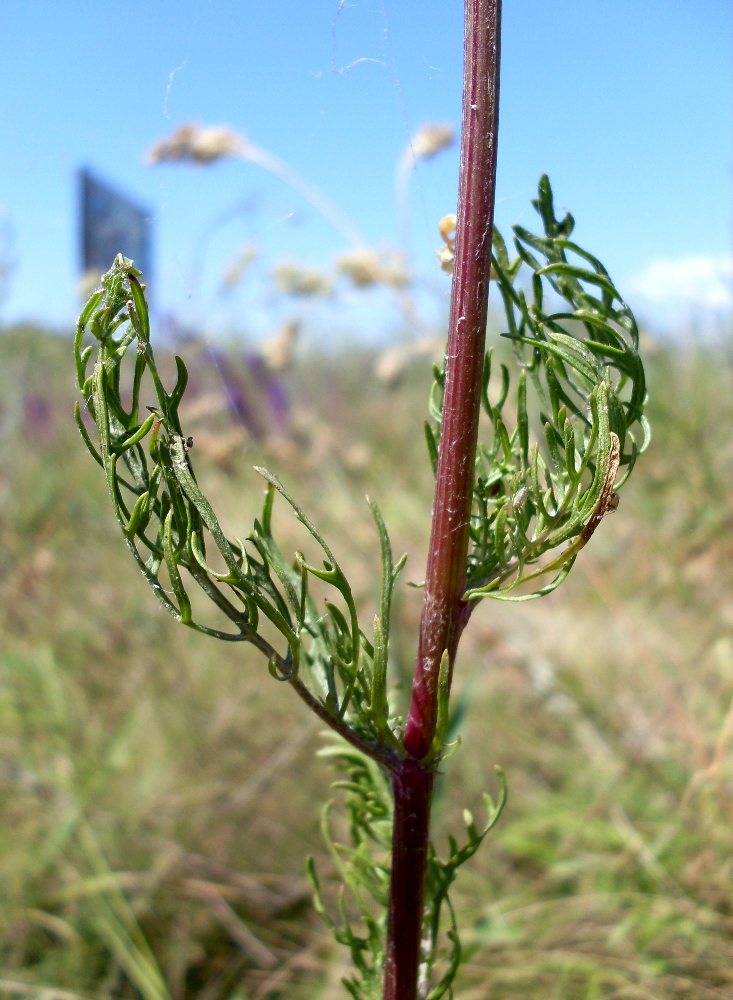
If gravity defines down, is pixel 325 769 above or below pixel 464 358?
above

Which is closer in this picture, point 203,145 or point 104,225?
point 203,145

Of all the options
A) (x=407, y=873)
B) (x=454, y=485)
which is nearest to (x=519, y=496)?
(x=454, y=485)

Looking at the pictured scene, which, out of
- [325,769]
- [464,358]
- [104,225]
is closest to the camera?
[464,358]

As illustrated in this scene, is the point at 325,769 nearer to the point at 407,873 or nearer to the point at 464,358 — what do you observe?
the point at 407,873

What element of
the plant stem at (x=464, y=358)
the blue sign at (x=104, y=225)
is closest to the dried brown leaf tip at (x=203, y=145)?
the blue sign at (x=104, y=225)

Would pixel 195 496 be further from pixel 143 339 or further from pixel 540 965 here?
pixel 540 965

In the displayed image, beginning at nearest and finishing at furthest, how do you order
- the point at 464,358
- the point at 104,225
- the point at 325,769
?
the point at 464,358 → the point at 325,769 → the point at 104,225
